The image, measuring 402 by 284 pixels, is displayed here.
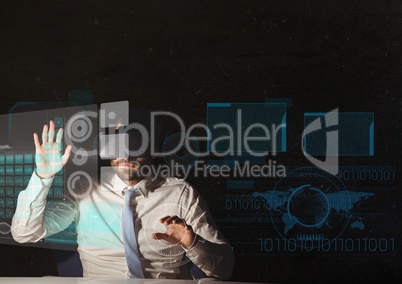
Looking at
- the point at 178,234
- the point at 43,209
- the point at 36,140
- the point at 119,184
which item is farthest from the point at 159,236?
the point at 36,140

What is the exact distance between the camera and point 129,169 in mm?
1373

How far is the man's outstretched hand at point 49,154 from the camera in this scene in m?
1.38

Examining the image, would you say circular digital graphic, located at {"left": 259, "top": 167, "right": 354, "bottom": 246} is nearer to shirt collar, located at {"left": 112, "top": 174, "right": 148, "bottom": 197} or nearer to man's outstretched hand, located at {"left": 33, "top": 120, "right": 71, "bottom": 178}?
shirt collar, located at {"left": 112, "top": 174, "right": 148, "bottom": 197}

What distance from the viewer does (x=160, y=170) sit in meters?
1.37

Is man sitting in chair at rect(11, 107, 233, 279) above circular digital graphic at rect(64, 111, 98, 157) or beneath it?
beneath

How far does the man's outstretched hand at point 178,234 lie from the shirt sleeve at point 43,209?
10.3 inches

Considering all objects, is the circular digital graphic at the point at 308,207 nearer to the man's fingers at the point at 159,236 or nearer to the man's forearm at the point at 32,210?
the man's fingers at the point at 159,236

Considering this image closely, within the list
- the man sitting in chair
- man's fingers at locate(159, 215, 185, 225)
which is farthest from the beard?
man's fingers at locate(159, 215, 185, 225)

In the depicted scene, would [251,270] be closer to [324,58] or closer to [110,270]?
[110,270]

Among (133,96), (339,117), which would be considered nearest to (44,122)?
(133,96)

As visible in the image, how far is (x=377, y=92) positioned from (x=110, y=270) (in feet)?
3.01

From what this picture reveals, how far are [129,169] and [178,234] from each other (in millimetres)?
232

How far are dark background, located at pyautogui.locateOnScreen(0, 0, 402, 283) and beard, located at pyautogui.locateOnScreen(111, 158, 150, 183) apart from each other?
16 cm

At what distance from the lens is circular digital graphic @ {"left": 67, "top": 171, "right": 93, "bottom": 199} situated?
138 cm
